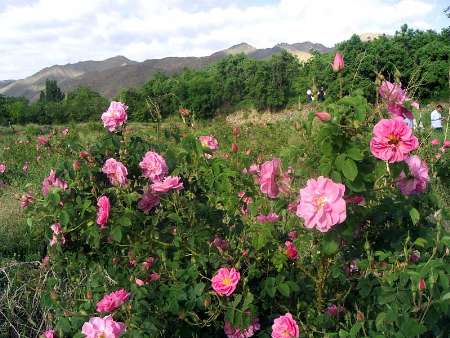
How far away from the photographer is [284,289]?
195 cm

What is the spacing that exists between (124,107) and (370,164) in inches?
47.0

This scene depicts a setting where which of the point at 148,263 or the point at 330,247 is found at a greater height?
the point at 330,247

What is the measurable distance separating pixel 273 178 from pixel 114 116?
2.83 feet

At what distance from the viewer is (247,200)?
2352 millimetres

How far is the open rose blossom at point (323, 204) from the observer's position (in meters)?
1.55

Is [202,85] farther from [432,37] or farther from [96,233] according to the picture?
[96,233]

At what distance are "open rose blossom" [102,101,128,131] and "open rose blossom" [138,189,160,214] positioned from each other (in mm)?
367

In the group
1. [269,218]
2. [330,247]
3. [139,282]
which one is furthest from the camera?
[269,218]

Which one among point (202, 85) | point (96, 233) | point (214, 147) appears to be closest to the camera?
point (96, 233)

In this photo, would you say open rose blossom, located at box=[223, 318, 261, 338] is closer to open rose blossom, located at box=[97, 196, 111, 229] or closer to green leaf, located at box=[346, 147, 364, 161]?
open rose blossom, located at box=[97, 196, 111, 229]

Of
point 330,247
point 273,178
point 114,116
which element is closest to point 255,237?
point 273,178

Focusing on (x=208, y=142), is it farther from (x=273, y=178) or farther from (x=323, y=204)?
(x=323, y=204)

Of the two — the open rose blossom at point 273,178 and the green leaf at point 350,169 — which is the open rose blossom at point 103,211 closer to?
the open rose blossom at point 273,178

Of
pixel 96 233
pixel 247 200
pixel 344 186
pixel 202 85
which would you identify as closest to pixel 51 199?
pixel 96 233
